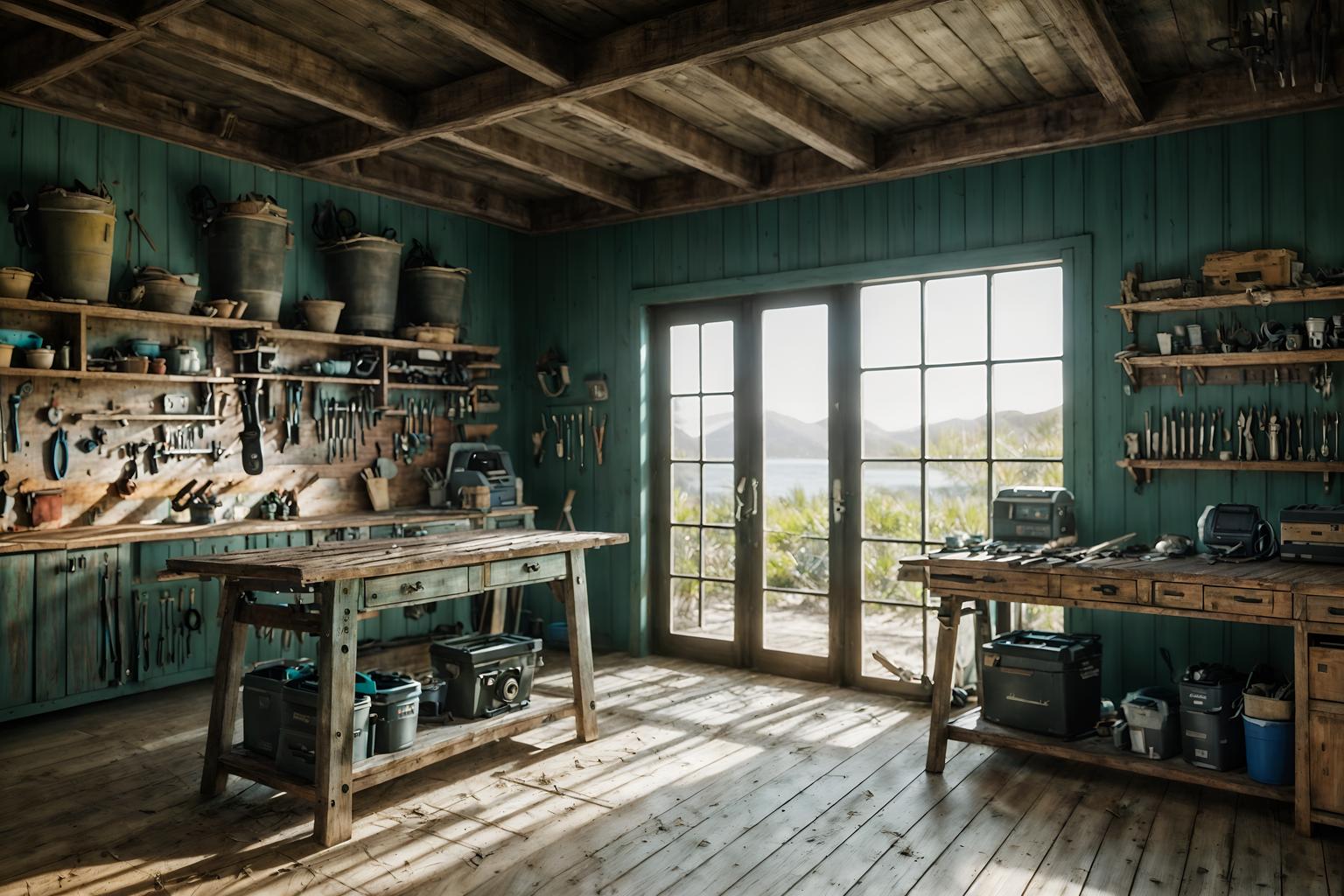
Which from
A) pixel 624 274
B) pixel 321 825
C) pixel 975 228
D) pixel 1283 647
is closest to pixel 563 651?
pixel 624 274

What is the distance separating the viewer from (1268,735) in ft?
11.5

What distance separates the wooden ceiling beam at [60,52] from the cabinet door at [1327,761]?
4.67 metres

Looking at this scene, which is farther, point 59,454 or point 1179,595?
point 59,454

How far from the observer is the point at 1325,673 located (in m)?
3.31

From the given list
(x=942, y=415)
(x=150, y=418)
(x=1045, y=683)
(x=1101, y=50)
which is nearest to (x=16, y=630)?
(x=150, y=418)

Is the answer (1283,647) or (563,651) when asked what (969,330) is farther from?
(563,651)

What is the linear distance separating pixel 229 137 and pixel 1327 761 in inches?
220

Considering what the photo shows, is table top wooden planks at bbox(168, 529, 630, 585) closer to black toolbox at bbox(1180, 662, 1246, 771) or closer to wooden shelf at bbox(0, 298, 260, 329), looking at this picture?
wooden shelf at bbox(0, 298, 260, 329)

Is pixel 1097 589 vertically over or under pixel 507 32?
under

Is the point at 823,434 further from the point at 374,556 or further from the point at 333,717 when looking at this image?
the point at 333,717

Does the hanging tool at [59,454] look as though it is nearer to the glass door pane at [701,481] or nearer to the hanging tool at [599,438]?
the hanging tool at [599,438]

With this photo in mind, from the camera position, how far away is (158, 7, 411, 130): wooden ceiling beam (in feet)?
12.4

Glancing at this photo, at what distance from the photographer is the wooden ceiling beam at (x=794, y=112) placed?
4.18 meters

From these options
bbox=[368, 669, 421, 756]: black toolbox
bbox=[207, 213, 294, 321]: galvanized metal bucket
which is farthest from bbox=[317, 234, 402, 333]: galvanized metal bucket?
bbox=[368, 669, 421, 756]: black toolbox
